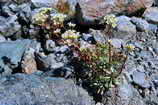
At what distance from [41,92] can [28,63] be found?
72 centimetres

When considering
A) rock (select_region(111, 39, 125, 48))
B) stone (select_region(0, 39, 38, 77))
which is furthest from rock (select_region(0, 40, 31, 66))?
rock (select_region(111, 39, 125, 48))

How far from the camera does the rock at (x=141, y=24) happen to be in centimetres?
570

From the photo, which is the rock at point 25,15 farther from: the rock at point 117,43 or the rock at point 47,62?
the rock at point 117,43

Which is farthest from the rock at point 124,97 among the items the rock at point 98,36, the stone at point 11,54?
the stone at point 11,54

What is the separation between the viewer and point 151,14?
6031 millimetres

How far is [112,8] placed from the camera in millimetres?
5984

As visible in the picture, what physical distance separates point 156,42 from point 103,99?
136cm

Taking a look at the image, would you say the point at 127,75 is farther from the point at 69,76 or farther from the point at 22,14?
the point at 22,14

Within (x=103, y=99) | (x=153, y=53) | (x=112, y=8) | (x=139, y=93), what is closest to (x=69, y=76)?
(x=103, y=99)

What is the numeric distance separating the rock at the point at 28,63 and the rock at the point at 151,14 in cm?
187

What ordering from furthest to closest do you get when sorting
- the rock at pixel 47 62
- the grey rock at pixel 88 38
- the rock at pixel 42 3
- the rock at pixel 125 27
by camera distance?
the rock at pixel 42 3 < the rock at pixel 125 27 < the grey rock at pixel 88 38 < the rock at pixel 47 62

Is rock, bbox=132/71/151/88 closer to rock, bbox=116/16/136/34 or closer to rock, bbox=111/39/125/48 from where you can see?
rock, bbox=111/39/125/48

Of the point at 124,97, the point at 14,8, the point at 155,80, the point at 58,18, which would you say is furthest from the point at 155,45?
the point at 14,8

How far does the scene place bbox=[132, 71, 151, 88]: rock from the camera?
4.77 m
